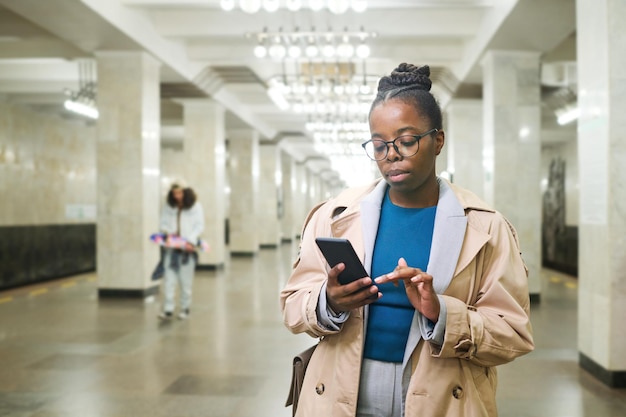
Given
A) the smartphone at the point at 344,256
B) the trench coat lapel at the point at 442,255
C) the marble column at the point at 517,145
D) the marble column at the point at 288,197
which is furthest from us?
the marble column at the point at 288,197

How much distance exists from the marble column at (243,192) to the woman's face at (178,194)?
13.3m

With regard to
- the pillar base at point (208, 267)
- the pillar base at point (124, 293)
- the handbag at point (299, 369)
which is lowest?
the pillar base at point (208, 267)

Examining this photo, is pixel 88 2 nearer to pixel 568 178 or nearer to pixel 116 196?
pixel 116 196

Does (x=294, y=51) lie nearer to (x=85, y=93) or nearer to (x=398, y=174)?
(x=85, y=93)

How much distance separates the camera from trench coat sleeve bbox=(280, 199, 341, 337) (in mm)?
1709

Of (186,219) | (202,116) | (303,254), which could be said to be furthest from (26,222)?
(303,254)

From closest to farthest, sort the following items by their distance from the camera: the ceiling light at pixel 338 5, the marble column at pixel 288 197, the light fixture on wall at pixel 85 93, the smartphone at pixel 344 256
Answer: the smartphone at pixel 344 256, the ceiling light at pixel 338 5, the light fixture on wall at pixel 85 93, the marble column at pixel 288 197

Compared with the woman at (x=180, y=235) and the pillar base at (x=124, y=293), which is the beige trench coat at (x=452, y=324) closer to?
the woman at (x=180, y=235)

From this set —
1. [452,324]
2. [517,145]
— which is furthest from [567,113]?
[452,324]

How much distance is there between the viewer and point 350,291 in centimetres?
157

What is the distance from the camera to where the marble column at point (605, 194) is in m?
5.27

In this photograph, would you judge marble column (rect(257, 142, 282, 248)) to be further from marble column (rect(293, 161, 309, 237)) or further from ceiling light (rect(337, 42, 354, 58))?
ceiling light (rect(337, 42, 354, 58))

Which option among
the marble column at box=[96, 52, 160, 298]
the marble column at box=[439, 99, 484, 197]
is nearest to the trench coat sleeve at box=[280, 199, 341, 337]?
the marble column at box=[96, 52, 160, 298]

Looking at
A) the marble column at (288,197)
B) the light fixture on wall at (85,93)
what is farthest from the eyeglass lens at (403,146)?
the marble column at (288,197)
